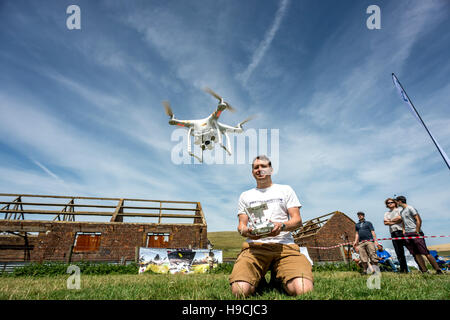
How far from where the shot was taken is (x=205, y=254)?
33.3 ft

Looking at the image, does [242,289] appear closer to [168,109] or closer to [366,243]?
[366,243]

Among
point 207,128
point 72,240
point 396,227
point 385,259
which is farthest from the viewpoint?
point 72,240

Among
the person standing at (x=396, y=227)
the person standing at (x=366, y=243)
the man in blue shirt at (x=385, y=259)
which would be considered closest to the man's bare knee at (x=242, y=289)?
the person standing at (x=366, y=243)

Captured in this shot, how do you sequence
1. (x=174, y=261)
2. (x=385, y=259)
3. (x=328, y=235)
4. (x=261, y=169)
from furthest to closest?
1. (x=328, y=235)
2. (x=174, y=261)
3. (x=385, y=259)
4. (x=261, y=169)

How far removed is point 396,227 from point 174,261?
326 inches

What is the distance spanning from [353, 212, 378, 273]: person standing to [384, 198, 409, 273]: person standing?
0.49m

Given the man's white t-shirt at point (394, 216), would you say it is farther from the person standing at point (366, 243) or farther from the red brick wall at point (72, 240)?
the red brick wall at point (72, 240)

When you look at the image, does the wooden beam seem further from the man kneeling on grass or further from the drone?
the man kneeling on grass

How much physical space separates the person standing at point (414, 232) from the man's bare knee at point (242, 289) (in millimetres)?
5452

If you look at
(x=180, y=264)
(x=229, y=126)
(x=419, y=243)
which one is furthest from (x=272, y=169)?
(x=229, y=126)

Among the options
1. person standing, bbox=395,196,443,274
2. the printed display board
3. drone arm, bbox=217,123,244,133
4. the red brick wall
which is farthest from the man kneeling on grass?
the red brick wall

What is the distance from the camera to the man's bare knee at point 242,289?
2379 mm

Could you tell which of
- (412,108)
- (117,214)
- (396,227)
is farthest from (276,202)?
(117,214)

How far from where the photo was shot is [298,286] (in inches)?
91.7
